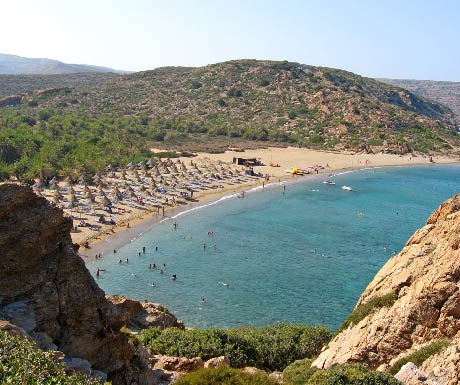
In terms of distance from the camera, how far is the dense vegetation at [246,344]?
54.9ft

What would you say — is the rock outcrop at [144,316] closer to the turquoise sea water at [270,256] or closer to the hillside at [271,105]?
the turquoise sea water at [270,256]

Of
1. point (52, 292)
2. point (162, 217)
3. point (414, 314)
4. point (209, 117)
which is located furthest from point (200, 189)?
point (209, 117)

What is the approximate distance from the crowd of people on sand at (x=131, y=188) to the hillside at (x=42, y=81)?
99.0 metres

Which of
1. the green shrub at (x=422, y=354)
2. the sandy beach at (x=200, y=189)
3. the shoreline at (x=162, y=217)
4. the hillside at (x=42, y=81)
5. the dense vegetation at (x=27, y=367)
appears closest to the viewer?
the dense vegetation at (x=27, y=367)

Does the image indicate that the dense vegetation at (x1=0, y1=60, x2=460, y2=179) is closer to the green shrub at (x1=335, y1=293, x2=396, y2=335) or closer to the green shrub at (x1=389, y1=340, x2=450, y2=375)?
the green shrub at (x1=335, y1=293, x2=396, y2=335)

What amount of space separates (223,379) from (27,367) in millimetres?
5137

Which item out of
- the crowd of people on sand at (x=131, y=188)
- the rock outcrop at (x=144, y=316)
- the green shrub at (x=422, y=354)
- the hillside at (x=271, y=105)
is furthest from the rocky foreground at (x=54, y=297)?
the hillside at (x=271, y=105)

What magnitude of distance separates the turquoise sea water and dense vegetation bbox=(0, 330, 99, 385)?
54.4ft

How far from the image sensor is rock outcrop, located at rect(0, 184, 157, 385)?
35.1 feet

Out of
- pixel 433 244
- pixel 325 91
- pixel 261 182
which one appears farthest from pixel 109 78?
pixel 433 244

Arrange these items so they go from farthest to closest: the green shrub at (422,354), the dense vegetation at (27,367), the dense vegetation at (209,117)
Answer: the dense vegetation at (209,117) < the green shrub at (422,354) < the dense vegetation at (27,367)

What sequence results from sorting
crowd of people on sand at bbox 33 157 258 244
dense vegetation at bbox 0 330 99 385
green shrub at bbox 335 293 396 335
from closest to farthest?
dense vegetation at bbox 0 330 99 385, green shrub at bbox 335 293 396 335, crowd of people on sand at bbox 33 157 258 244

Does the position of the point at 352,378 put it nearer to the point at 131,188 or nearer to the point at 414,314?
the point at 414,314

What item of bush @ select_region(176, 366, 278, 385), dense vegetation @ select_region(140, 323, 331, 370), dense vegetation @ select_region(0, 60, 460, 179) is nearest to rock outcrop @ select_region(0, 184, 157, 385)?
bush @ select_region(176, 366, 278, 385)
